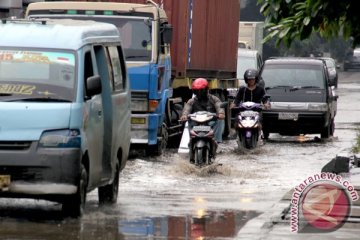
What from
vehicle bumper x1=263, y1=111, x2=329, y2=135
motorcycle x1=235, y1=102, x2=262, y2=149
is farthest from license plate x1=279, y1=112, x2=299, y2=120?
motorcycle x1=235, y1=102, x2=262, y2=149

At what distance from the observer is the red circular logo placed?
11.9 m

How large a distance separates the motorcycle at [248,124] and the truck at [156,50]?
4.45 feet

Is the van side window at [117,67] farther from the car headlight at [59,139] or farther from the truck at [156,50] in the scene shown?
the truck at [156,50]

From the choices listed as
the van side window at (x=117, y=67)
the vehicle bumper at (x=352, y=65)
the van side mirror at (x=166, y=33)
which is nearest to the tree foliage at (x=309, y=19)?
the van side window at (x=117, y=67)

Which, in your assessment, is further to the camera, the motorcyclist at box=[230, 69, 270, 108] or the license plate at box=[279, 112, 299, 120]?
the license plate at box=[279, 112, 299, 120]

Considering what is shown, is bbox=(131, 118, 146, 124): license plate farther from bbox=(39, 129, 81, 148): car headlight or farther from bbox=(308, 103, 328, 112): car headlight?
bbox=(39, 129, 81, 148): car headlight

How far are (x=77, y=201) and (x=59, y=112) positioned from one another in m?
0.95

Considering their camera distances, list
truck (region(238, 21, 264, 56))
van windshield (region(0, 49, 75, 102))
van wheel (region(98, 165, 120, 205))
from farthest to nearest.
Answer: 1. truck (region(238, 21, 264, 56))
2. van wheel (region(98, 165, 120, 205))
3. van windshield (region(0, 49, 75, 102))

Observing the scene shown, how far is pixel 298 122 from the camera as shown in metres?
26.0

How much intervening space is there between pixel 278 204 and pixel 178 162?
4.88 m

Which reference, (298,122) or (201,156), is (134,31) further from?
(298,122)

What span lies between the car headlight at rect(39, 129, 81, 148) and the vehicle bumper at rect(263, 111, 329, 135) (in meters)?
14.4

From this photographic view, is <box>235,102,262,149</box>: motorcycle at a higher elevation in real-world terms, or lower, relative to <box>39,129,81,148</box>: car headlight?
lower

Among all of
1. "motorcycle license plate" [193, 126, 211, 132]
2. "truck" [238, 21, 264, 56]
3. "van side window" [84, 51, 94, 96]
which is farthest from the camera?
"truck" [238, 21, 264, 56]
